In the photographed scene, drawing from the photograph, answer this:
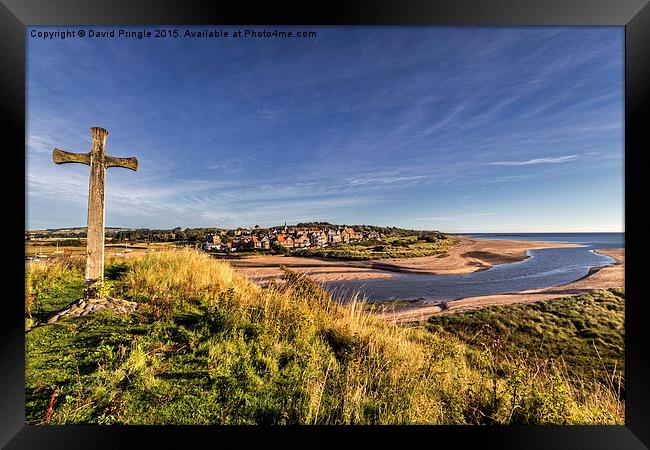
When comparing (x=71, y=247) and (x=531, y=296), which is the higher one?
(x=71, y=247)

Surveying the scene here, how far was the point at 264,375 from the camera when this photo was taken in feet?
7.73

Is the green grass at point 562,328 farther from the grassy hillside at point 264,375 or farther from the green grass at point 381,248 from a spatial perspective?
the green grass at point 381,248

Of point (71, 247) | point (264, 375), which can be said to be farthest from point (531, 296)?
point (71, 247)

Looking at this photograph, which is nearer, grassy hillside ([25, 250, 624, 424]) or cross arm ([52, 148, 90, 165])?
grassy hillside ([25, 250, 624, 424])

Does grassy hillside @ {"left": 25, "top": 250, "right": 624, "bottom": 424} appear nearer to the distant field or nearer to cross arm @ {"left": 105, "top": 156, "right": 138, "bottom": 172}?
the distant field

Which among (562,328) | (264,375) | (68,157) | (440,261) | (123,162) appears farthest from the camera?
(440,261)

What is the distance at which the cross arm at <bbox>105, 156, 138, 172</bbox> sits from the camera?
366 cm

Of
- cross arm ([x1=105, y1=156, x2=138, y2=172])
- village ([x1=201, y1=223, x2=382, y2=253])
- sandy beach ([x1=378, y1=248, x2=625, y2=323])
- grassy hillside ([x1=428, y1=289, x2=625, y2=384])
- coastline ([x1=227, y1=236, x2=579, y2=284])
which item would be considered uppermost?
cross arm ([x1=105, y1=156, x2=138, y2=172])

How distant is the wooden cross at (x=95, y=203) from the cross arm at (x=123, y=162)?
0.20 feet

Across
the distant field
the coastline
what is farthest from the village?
the distant field

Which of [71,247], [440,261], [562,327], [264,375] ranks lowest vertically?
[562,327]
